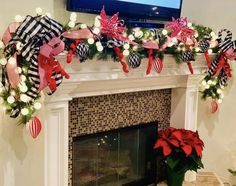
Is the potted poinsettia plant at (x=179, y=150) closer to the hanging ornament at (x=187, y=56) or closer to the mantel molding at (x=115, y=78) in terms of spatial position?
the mantel molding at (x=115, y=78)

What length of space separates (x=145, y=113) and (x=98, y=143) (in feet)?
1.63

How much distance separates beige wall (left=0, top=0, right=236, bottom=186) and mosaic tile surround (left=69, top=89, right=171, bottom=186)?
1.31 feet

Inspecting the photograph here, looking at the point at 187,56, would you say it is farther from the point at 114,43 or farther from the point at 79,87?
the point at 79,87

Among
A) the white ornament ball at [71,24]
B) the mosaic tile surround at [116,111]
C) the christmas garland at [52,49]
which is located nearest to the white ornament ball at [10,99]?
the christmas garland at [52,49]

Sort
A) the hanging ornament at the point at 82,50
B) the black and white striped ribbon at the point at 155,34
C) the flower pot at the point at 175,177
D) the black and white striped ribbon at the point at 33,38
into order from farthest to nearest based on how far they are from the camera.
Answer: the flower pot at the point at 175,177
the black and white striped ribbon at the point at 155,34
the hanging ornament at the point at 82,50
the black and white striped ribbon at the point at 33,38

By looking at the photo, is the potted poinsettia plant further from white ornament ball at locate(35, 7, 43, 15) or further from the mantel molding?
white ornament ball at locate(35, 7, 43, 15)

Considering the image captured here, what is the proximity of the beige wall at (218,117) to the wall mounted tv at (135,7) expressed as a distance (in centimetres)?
38

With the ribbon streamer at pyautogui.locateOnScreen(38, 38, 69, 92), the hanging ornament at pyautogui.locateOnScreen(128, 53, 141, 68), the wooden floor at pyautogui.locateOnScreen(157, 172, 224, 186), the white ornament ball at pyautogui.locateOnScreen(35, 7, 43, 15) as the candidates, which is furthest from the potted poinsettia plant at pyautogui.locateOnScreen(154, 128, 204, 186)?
the white ornament ball at pyautogui.locateOnScreen(35, 7, 43, 15)

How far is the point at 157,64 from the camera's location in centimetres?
243

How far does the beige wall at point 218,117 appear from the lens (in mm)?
3238

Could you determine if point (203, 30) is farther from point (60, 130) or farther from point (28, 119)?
point (28, 119)

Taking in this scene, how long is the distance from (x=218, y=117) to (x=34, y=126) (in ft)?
6.69

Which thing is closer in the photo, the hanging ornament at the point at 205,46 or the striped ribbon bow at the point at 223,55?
the hanging ornament at the point at 205,46

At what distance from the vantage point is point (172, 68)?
8.86 ft
